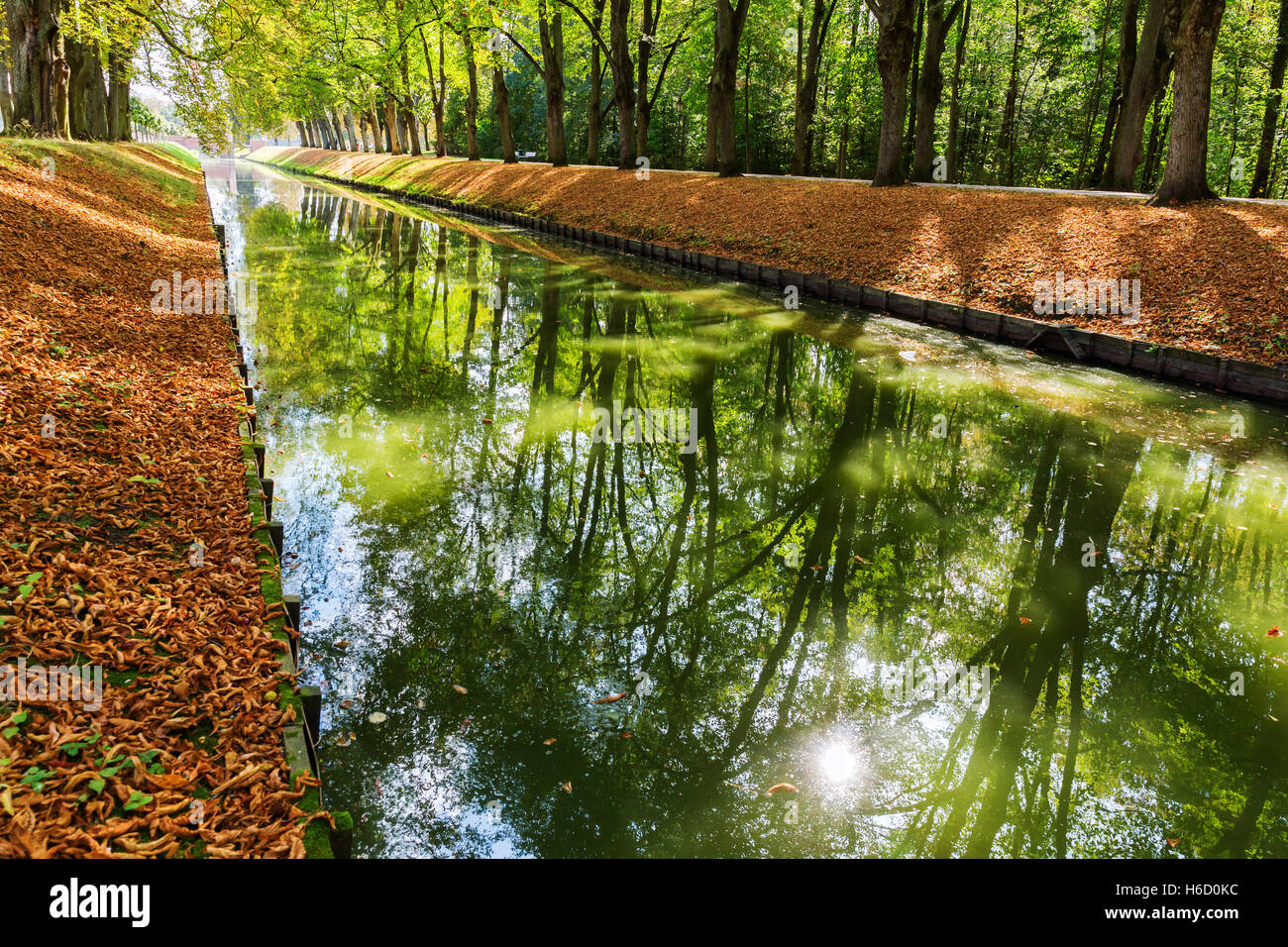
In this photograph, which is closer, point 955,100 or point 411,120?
point 955,100

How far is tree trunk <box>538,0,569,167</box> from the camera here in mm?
31655

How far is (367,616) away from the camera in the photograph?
210 inches

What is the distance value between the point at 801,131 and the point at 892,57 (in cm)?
841

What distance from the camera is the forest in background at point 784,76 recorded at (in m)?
19.6

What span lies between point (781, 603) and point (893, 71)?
19.0 metres

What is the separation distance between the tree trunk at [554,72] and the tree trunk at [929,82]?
1515 centimetres

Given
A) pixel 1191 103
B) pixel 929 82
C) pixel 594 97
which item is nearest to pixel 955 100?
pixel 929 82

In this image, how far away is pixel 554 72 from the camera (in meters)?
32.8

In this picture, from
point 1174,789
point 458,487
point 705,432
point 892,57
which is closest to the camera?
point 1174,789

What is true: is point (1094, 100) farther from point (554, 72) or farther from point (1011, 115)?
point (554, 72)

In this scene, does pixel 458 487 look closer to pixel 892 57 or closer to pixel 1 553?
pixel 1 553

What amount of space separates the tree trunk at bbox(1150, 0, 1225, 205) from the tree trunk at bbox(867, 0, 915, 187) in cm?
640

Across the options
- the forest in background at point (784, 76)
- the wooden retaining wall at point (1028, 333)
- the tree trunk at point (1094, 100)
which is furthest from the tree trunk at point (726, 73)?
the tree trunk at point (1094, 100)
